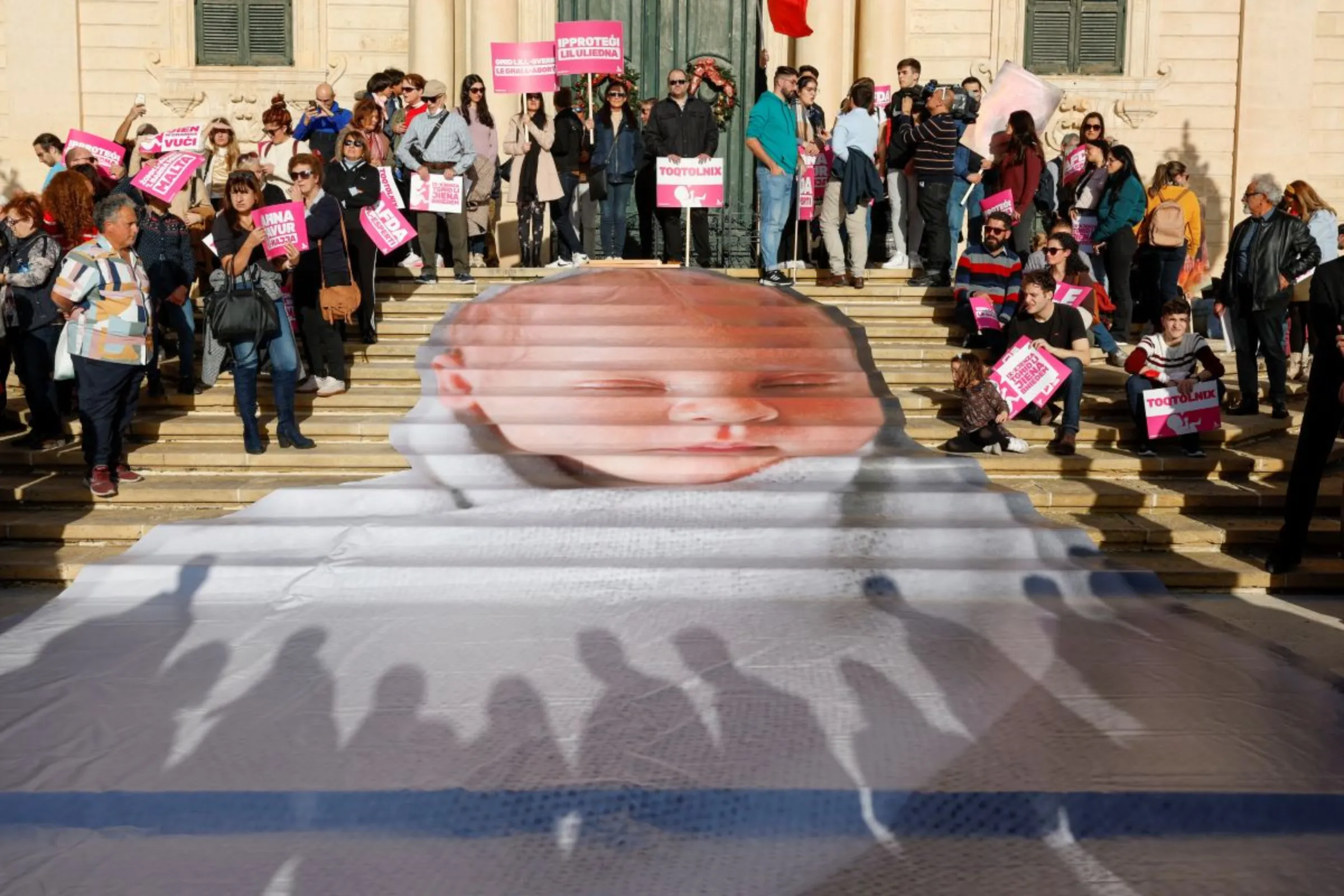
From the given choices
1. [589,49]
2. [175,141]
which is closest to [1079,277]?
[589,49]

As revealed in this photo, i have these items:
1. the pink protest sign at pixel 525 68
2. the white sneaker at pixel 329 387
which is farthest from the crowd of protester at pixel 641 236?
the pink protest sign at pixel 525 68

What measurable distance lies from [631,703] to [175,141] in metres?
8.98

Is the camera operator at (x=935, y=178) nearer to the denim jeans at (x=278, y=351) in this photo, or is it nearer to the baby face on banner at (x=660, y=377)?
the baby face on banner at (x=660, y=377)

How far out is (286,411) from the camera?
34.1ft

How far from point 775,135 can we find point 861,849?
A: 30.8ft

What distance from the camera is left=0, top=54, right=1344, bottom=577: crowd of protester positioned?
10258mm

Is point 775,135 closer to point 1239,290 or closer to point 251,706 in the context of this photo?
point 1239,290

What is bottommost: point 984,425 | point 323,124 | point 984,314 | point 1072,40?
point 984,425

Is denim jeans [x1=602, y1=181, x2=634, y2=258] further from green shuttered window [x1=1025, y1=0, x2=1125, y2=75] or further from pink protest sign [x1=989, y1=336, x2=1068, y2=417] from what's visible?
green shuttered window [x1=1025, y1=0, x2=1125, y2=75]

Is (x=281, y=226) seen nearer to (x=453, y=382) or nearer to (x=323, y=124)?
(x=453, y=382)

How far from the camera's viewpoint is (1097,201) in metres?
14.0

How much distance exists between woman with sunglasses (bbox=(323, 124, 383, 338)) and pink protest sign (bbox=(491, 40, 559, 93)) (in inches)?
102

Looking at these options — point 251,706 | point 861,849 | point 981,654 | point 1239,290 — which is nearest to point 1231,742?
point 981,654

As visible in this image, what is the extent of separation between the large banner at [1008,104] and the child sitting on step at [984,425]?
15.4 ft
